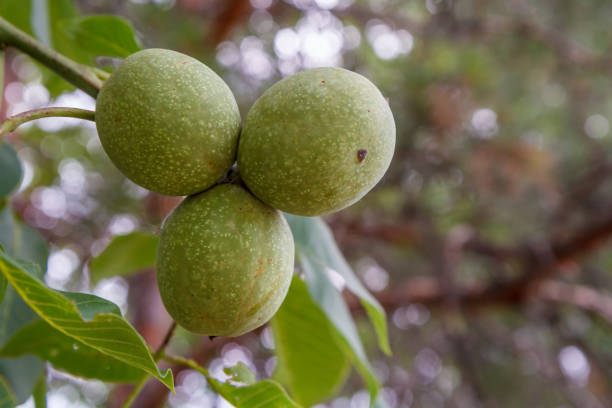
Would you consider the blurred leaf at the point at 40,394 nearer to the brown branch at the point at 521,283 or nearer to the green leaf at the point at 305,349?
the green leaf at the point at 305,349

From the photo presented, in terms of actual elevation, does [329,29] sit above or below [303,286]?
below

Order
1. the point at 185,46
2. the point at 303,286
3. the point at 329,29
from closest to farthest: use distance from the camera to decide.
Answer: the point at 303,286 < the point at 185,46 < the point at 329,29

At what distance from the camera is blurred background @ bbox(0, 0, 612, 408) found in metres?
4.12

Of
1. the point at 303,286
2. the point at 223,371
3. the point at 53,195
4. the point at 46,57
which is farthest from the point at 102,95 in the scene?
the point at 53,195

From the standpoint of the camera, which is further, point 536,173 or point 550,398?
point 550,398

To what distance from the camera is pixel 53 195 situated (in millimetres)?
5316

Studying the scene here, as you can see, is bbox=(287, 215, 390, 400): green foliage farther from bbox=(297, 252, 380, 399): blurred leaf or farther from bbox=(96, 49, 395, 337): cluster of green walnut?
bbox=(96, 49, 395, 337): cluster of green walnut

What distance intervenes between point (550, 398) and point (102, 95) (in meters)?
5.80

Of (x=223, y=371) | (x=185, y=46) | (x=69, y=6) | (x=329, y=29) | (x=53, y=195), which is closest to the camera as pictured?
Answer: (x=223, y=371)

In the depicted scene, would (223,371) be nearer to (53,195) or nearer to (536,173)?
(536,173)

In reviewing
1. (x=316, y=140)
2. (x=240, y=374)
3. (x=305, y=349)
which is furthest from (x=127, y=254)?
(x=316, y=140)

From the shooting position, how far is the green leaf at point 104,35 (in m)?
1.17

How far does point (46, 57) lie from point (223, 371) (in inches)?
23.8

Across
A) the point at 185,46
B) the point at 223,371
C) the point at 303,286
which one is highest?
the point at 223,371
